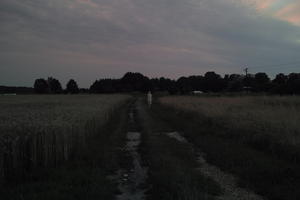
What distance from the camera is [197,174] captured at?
9016 millimetres

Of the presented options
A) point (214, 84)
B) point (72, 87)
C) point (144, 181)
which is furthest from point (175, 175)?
point (214, 84)

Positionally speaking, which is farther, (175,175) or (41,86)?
(41,86)

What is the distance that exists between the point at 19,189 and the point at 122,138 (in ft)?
30.0

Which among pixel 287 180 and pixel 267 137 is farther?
pixel 267 137

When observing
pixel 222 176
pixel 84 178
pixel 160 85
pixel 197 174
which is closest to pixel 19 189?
pixel 84 178

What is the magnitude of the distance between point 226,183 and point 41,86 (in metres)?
140

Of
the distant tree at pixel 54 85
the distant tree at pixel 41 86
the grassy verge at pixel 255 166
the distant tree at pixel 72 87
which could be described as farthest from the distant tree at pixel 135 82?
the grassy verge at pixel 255 166

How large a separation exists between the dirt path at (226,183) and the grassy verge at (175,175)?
8.8 inches

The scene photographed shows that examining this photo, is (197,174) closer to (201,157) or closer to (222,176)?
(222,176)

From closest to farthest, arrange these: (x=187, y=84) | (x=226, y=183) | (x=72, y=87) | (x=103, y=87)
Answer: (x=226, y=183), (x=72, y=87), (x=103, y=87), (x=187, y=84)

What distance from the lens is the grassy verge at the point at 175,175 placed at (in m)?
7.14

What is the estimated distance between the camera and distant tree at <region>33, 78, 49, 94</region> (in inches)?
5423

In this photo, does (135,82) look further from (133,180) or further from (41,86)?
(133,180)

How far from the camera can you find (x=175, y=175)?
341 inches
